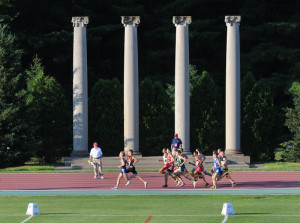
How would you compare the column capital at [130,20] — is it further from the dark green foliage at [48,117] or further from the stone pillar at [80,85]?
the dark green foliage at [48,117]

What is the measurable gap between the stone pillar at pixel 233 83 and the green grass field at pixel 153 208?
896 inches

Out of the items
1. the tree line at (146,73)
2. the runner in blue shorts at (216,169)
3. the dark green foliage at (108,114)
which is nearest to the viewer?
the runner in blue shorts at (216,169)

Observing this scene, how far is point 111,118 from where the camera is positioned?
70.4 meters

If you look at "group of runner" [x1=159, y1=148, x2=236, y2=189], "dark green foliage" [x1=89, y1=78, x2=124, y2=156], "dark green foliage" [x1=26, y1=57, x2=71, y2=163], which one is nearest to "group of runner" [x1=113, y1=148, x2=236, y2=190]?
"group of runner" [x1=159, y1=148, x2=236, y2=189]

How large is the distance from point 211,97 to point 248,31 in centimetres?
1372

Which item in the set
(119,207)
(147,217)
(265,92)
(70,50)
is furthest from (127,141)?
(147,217)

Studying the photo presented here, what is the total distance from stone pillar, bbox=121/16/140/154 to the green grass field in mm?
21708

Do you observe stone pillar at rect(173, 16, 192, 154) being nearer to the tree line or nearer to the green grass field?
the tree line

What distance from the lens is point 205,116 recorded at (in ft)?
230

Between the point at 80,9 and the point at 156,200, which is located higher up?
the point at 80,9

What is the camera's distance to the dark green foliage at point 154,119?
70250 mm

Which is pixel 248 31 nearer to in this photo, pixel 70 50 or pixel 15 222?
pixel 70 50

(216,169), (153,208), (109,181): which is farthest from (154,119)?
(153,208)

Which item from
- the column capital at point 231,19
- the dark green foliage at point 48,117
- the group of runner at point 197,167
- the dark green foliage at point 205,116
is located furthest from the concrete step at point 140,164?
the group of runner at point 197,167
